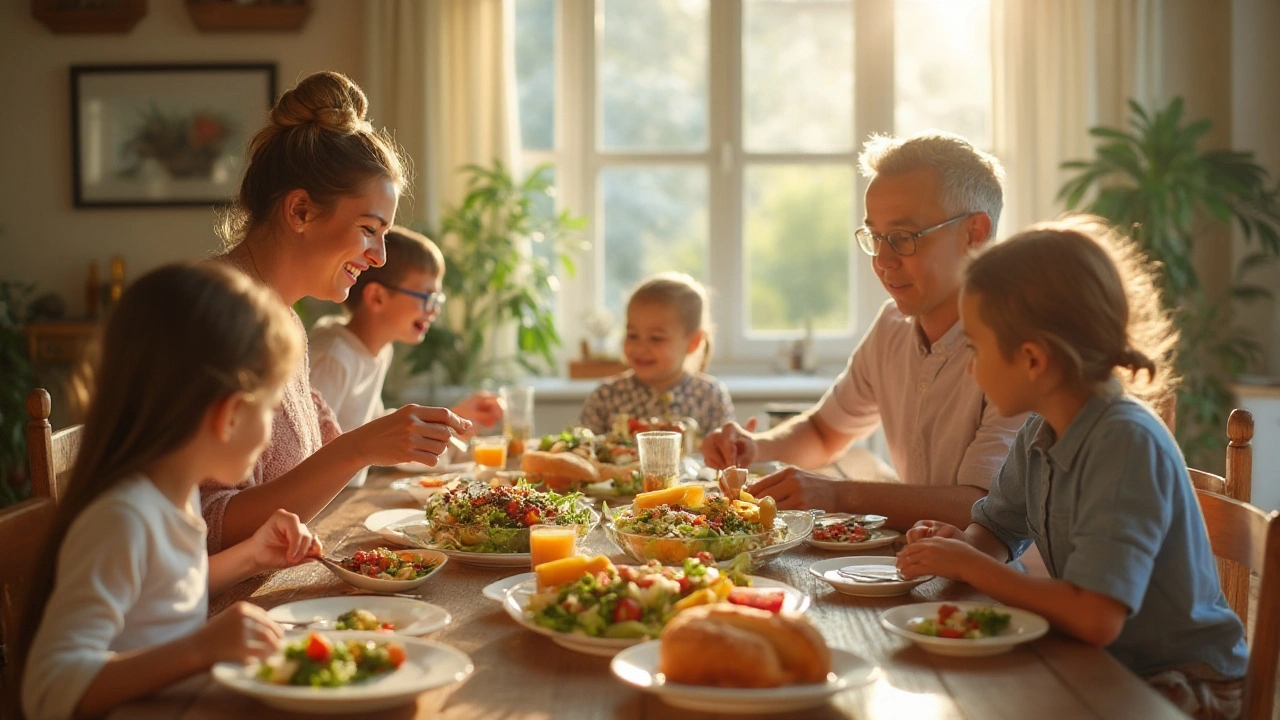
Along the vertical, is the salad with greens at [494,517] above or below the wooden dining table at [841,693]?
above

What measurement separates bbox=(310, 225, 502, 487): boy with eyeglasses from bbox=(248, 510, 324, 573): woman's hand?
156 centimetres

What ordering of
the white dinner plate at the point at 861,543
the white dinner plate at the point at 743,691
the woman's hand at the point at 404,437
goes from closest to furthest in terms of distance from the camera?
the white dinner plate at the point at 743,691 → the woman's hand at the point at 404,437 → the white dinner plate at the point at 861,543

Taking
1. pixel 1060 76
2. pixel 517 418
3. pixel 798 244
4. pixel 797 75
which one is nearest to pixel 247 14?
pixel 797 75

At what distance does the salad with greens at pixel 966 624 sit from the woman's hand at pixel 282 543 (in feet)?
2.70

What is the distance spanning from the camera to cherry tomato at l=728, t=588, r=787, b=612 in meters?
1.37

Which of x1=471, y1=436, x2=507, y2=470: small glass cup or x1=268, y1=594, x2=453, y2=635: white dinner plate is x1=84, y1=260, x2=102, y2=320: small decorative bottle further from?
x1=268, y1=594, x2=453, y2=635: white dinner plate

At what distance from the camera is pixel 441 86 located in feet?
17.2

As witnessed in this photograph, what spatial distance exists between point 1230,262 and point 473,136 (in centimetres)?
350

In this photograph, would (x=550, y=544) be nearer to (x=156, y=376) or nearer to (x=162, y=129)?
(x=156, y=376)

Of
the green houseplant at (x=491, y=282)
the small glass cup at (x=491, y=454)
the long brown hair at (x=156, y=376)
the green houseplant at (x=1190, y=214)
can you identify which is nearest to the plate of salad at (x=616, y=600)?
Answer: the long brown hair at (x=156, y=376)

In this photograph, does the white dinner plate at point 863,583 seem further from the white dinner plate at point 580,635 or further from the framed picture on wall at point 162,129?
the framed picture on wall at point 162,129

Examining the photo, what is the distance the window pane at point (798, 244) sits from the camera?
5699 mm

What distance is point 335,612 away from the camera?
1.49 metres

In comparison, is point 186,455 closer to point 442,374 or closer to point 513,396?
point 513,396
